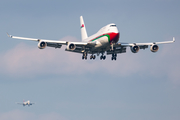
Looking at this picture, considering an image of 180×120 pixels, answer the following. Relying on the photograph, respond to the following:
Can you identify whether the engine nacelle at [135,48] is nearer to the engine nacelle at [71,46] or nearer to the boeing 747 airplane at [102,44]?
the boeing 747 airplane at [102,44]

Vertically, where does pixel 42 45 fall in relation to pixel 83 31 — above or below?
below

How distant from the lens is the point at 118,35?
7962 centimetres

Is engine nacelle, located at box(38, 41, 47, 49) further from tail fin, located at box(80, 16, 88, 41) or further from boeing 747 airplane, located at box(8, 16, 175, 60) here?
tail fin, located at box(80, 16, 88, 41)

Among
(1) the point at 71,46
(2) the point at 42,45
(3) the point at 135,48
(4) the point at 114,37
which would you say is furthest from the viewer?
(3) the point at 135,48

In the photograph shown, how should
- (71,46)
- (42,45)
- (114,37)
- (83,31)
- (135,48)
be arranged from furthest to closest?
1. (83,31)
2. (135,48)
3. (71,46)
4. (42,45)
5. (114,37)

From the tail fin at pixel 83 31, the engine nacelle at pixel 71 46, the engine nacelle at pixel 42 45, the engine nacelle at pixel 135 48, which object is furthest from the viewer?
the tail fin at pixel 83 31

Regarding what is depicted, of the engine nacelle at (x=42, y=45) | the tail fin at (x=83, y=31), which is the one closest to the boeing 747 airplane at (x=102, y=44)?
the engine nacelle at (x=42, y=45)

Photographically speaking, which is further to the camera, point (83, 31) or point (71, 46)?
point (83, 31)

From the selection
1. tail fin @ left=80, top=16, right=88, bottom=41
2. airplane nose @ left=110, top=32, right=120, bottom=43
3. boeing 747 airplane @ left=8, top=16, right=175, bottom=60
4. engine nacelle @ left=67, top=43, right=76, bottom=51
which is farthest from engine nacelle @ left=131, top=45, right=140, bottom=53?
tail fin @ left=80, top=16, right=88, bottom=41

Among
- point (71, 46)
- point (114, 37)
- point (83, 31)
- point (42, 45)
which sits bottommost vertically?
point (71, 46)

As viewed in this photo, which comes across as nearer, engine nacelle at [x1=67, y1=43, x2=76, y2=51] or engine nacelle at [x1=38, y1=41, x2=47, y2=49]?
engine nacelle at [x1=38, y1=41, x2=47, y2=49]

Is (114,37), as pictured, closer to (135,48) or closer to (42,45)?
(135,48)

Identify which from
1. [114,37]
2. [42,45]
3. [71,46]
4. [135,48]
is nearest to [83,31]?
[135,48]

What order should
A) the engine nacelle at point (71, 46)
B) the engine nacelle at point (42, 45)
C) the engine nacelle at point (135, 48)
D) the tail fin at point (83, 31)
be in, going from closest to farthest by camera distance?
the engine nacelle at point (42, 45), the engine nacelle at point (71, 46), the engine nacelle at point (135, 48), the tail fin at point (83, 31)
